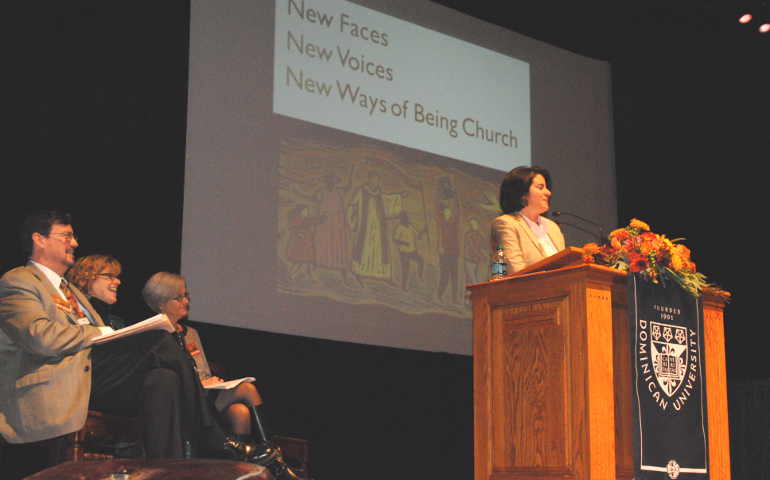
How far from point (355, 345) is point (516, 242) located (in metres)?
2.10

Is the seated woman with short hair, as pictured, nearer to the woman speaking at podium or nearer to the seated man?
the seated man

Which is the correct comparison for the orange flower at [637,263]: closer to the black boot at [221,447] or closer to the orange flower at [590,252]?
the orange flower at [590,252]

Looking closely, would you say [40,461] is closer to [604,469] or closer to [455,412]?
[604,469]

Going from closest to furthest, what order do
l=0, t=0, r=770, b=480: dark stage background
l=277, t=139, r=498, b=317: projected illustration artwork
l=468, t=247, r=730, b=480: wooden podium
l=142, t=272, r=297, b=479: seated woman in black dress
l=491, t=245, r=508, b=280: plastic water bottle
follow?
l=468, t=247, r=730, b=480: wooden podium
l=491, t=245, r=508, b=280: plastic water bottle
l=142, t=272, r=297, b=479: seated woman in black dress
l=0, t=0, r=770, b=480: dark stage background
l=277, t=139, r=498, b=317: projected illustration artwork

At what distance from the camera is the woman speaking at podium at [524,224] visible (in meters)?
3.62

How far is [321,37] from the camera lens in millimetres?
5070

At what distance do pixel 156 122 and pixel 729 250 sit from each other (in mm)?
3749

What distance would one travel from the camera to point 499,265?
356 cm

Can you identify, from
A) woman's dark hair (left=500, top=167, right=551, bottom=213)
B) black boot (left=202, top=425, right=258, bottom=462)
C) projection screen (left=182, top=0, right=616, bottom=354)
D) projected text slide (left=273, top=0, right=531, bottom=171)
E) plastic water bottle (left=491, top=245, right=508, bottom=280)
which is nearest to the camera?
black boot (left=202, top=425, right=258, bottom=462)

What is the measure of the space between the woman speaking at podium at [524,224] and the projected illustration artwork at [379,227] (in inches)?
53.1

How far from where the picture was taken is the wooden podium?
117 inches

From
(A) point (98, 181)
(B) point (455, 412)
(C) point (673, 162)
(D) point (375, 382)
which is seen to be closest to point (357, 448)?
(D) point (375, 382)

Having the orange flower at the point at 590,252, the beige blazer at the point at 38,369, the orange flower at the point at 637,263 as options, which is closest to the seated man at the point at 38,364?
the beige blazer at the point at 38,369

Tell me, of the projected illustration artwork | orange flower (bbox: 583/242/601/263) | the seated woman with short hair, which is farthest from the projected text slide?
orange flower (bbox: 583/242/601/263)
